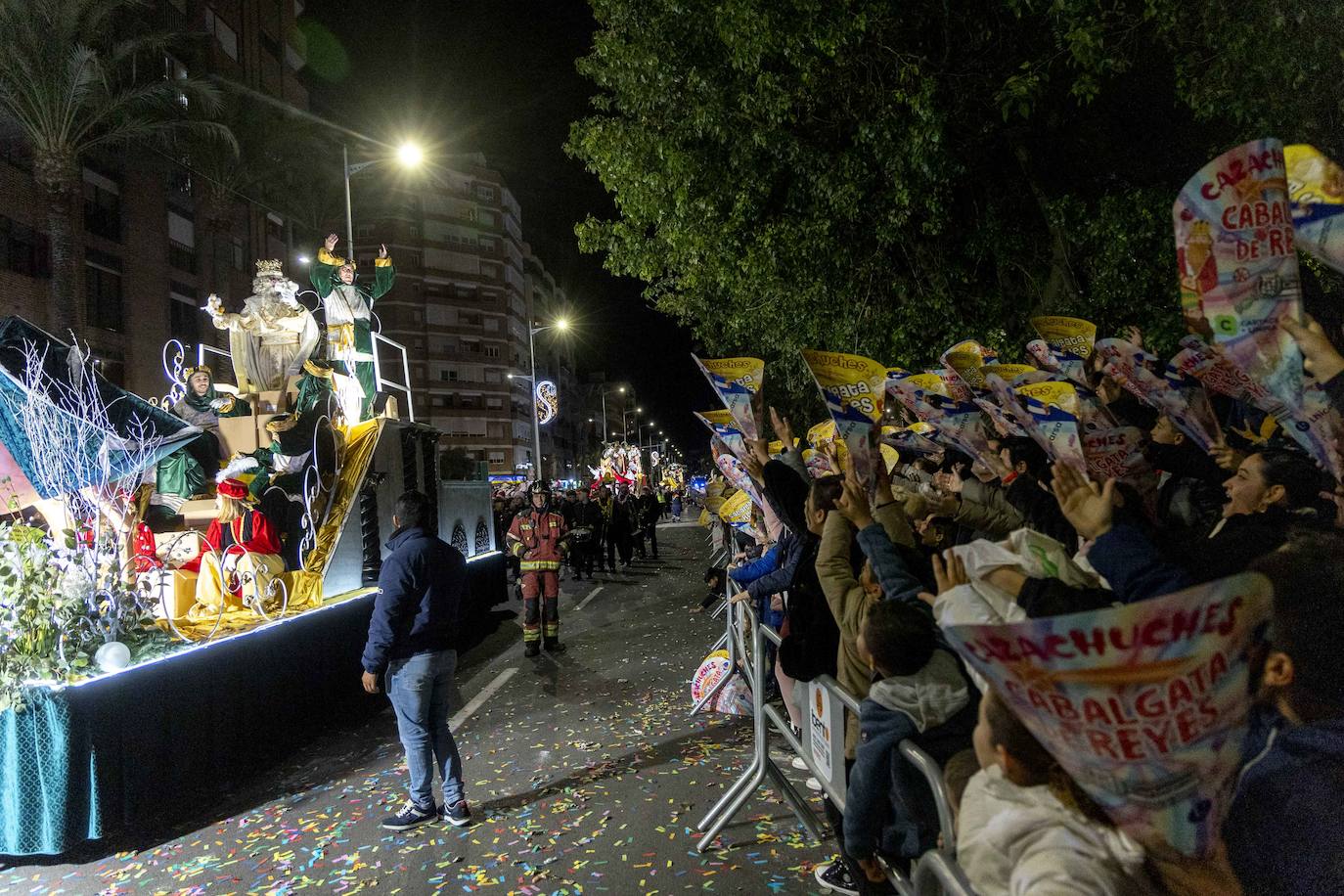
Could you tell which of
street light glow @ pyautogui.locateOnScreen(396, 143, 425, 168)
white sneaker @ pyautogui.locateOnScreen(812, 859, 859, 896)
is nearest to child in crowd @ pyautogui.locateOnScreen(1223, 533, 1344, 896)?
white sneaker @ pyautogui.locateOnScreen(812, 859, 859, 896)

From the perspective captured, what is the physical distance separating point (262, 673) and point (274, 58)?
43.5 metres

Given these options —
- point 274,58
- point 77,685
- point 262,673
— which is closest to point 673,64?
point 262,673

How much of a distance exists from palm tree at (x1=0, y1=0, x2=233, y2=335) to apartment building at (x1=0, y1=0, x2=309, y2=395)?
2.36 m

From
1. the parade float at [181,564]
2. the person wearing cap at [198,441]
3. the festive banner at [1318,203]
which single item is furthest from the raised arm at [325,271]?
the festive banner at [1318,203]

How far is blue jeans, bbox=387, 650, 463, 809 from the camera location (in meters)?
5.33

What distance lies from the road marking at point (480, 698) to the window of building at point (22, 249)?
24.1 meters

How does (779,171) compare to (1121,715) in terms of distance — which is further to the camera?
(779,171)

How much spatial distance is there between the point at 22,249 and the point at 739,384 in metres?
28.5

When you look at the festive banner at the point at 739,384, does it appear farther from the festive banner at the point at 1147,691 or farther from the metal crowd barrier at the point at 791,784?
the festive banner at the point at 1147,691

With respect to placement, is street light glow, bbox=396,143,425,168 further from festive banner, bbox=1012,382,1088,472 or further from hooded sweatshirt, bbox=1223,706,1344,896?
Answer: hooded sweatshirt, bbox=1223,706,1344,896

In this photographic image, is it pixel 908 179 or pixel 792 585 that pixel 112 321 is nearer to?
pixel 908 179

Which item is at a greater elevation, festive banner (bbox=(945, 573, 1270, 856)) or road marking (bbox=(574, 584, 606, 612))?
festive banner (bbox=(945, 573, 1270, 856))

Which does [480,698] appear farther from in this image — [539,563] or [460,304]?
[460,304]

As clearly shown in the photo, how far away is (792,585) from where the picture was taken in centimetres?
439
